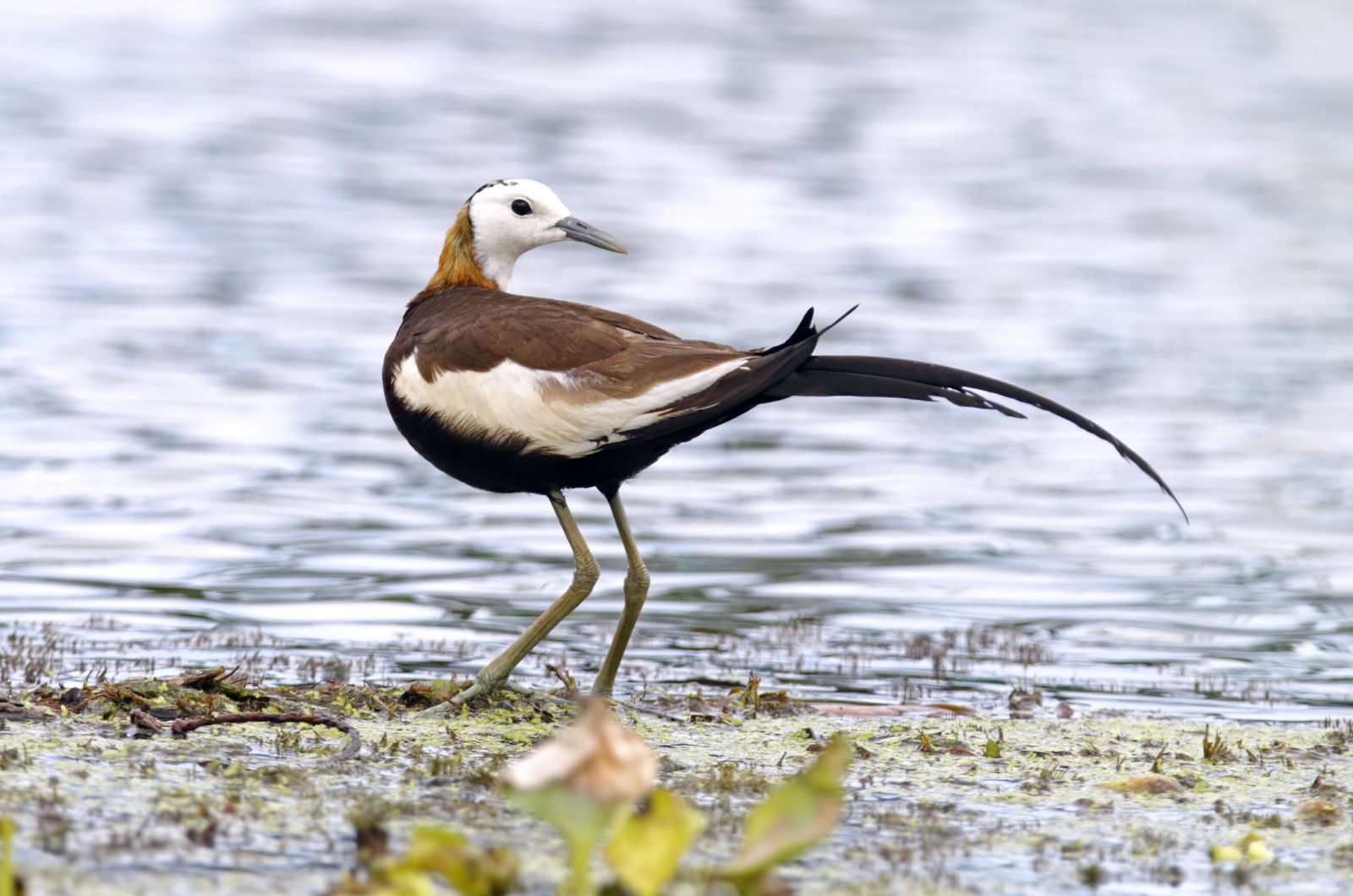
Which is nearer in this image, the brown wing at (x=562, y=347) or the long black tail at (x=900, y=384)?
the long black tail at (x=900, y=384)

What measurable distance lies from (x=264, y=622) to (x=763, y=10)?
1347 inches

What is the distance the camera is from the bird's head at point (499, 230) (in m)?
7.11

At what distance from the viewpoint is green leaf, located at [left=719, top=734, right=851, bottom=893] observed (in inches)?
138

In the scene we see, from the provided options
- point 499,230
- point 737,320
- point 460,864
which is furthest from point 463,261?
point 737,320

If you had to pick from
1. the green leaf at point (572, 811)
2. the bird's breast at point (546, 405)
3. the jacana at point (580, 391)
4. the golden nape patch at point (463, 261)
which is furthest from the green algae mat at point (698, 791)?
the golden nape patch at point (463, 261)

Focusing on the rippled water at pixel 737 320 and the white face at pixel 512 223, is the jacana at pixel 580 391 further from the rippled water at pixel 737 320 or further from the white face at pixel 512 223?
the rippled water at pixel 737 320

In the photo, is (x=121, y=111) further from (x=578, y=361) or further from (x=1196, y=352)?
(x=578, y=361)

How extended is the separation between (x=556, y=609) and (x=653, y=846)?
298cm

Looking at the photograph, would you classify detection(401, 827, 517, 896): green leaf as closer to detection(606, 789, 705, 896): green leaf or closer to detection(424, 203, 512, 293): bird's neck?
detection(606, 789, 705, 896): green leaf

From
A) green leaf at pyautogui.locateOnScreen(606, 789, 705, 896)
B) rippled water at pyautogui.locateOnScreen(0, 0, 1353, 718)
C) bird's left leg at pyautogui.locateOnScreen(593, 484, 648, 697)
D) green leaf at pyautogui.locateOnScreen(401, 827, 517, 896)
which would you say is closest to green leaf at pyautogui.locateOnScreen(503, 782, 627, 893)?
green leaf at pyautogui.locateOnScreen(606, 789, 705, 896)

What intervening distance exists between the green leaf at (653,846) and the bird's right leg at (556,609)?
2.77m

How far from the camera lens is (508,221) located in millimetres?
7113

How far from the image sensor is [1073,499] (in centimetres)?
1225

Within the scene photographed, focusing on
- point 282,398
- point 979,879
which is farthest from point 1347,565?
point 282,398
